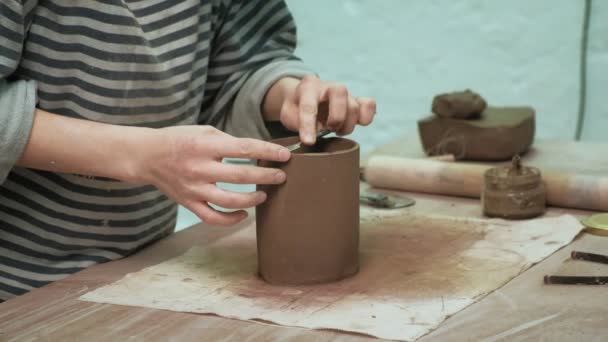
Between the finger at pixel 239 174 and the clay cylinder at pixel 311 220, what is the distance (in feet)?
0.12

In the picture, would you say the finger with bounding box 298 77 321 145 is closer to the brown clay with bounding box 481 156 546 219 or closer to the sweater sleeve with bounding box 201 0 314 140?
the sweater sleeve with bounding box 201 0 314 140

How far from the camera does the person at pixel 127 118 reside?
1.09 metres

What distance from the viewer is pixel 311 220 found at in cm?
114

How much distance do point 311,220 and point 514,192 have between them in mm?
464

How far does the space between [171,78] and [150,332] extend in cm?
47

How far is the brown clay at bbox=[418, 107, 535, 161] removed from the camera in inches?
71.5

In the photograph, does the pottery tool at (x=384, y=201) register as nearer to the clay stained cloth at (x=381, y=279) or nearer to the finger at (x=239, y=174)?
the clay stained cloth at (x=381, y=279)

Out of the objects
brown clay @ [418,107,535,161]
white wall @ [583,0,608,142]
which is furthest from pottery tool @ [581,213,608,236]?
white wall @ [583,0,608,142]

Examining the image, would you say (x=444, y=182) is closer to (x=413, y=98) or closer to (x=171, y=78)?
(x=171, y=78)

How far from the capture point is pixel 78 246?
1327 mm

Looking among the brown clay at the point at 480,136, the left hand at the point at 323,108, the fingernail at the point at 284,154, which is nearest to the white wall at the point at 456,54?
the brown clay at the point at 480,136

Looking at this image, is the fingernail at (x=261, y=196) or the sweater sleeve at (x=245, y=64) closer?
the fingernail at (x=261, y=196)

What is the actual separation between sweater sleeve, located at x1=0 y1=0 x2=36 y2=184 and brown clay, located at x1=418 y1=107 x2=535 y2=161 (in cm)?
100

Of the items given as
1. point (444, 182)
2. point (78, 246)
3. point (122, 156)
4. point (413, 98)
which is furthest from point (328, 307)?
point (413, 98)
